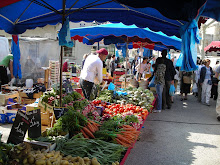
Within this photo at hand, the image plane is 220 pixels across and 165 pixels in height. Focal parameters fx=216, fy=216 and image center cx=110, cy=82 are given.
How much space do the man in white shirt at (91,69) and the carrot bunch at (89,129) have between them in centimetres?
246

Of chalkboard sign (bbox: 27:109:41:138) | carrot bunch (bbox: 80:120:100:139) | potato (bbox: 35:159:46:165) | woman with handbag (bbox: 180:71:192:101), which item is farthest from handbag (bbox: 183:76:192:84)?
potato (bbox: 35:159:46:165)

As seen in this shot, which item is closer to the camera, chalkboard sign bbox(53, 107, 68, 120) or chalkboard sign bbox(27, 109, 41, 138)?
chalkboard sign bbox(27, 109, 41, 138)

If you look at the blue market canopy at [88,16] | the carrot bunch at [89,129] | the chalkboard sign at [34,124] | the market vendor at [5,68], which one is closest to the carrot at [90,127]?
the carrot bunch at [89,129]

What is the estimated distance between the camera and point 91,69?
609 cm

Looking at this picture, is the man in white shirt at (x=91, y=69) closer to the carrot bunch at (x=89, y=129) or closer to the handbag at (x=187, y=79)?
the carrot bunch at (x=89, y=129)

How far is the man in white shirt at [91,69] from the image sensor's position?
604 cm

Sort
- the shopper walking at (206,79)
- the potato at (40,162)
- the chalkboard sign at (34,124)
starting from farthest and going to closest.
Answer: the shopper walking at (206,79), the chalkboard sign at (34,124), the potato at (40,162)

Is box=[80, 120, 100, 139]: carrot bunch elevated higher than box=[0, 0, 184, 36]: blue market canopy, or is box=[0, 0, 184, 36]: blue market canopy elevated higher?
box=[0, 0, 184, 36]: blue market canopy

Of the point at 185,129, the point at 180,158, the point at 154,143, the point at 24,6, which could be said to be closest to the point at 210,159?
the point at 180,158

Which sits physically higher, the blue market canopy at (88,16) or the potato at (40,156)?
the blue market canopy at (88,16)

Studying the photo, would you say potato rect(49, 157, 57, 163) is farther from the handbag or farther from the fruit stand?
the handbag

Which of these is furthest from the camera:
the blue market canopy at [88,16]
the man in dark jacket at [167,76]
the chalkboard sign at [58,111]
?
the man in dark jacket at [167,76]

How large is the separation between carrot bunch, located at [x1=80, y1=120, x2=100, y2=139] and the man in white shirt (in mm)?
2459

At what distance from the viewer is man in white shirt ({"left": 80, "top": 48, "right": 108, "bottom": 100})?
604cm
